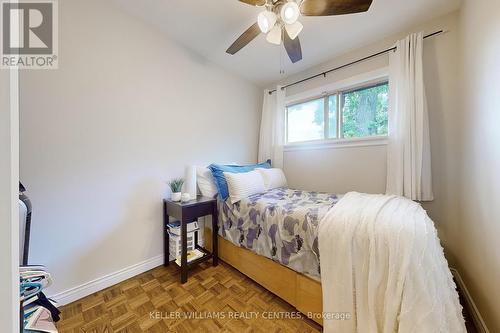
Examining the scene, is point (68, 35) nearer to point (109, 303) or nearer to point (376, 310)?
point (109, 303)

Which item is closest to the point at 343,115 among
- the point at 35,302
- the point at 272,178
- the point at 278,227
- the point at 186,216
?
the point at 272,178

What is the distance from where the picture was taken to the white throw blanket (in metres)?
0.85

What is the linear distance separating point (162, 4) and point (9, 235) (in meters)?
1.96

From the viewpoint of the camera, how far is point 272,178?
2350 millimetres

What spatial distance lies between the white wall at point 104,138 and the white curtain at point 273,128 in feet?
3.55

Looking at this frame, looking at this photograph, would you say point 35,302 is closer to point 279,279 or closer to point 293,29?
point 279,279

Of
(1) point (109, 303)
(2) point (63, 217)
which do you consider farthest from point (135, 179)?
(1) point (109, 303)

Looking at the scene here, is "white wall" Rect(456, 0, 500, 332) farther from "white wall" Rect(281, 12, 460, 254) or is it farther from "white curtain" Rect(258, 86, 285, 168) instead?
"white curtain" Rect(258, 86, 285, 168)

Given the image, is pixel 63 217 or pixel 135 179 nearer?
pixel 63 217

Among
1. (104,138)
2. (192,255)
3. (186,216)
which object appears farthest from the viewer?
(192,255)

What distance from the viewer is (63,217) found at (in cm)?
139

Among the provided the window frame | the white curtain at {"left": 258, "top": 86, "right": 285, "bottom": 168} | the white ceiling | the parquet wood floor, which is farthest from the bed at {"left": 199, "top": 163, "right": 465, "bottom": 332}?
the white ceiling

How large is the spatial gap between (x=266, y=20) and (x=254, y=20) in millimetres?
606

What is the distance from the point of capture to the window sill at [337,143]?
1971 mm
